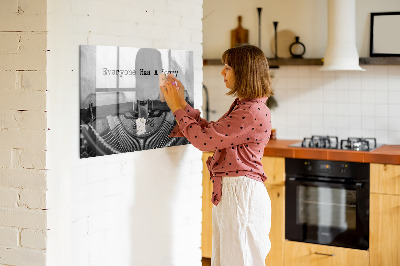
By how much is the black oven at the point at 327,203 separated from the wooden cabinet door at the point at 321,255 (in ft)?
0.13

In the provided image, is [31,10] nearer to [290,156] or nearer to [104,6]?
[104,6]

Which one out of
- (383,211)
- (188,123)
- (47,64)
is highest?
(47,64)

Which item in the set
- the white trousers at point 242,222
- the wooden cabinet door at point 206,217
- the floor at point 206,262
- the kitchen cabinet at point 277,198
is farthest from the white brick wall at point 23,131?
the floor at point 206,262

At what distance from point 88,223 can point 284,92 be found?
2.93m

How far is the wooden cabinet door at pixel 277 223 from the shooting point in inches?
174

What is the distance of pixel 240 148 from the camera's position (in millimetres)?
2760

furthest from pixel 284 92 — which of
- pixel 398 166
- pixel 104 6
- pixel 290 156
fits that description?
pixel 104 6

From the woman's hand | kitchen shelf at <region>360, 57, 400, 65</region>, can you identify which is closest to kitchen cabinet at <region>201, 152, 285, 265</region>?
kitchen shelf at <region>360, 57, 400, 65</region>

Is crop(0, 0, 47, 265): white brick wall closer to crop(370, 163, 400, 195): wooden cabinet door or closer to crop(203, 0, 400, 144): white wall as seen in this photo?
crop(370, 163, 400, 195): wooden cabinet door

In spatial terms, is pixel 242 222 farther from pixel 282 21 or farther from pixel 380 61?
pixel 282 21

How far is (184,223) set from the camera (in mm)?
3084

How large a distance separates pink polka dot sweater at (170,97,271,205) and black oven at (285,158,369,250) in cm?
153

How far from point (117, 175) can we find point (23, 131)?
50 centimetres

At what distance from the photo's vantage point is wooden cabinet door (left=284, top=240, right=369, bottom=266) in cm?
420
